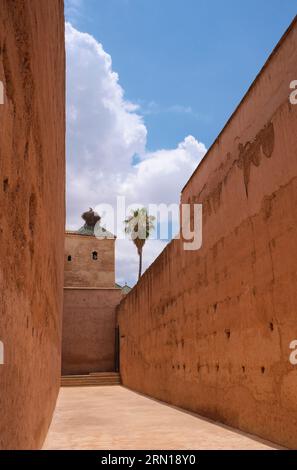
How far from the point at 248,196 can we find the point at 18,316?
3.86m

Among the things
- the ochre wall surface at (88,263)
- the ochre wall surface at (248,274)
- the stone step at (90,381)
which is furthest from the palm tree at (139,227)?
the ochre wall surface at (248,274)

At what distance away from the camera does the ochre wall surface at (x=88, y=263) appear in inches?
1127

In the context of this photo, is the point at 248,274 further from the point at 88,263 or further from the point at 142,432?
the point at 88,263

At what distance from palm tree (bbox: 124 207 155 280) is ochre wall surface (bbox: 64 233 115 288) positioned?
7.78 feet

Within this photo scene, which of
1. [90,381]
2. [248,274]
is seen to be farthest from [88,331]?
[248,274]

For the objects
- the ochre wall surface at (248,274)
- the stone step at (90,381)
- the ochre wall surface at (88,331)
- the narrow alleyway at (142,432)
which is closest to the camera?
the ochre wall surface at (248,274)

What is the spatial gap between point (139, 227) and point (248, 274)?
27084mm

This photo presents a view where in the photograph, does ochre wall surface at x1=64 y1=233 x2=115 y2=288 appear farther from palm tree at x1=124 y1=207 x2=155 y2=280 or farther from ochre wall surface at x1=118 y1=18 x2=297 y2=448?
ochre wall surface at x1=118 y1=18 x2=297 y2=448

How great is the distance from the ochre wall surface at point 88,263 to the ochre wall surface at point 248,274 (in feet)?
66.7

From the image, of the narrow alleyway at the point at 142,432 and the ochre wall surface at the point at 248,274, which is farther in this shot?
the narrow alleyway at the point at 142,432

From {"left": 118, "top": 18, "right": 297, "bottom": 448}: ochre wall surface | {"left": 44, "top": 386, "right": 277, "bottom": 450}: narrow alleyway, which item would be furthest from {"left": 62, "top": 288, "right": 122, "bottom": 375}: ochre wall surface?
{"left": 118, "top": 18, "right": 297, "bottom": 448}: ochre wall surface

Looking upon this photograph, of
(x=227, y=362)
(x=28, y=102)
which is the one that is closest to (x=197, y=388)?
→ (x=227, y=362)

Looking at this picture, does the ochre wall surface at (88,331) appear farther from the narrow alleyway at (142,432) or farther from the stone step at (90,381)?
the narrow alleyway at (142,432)

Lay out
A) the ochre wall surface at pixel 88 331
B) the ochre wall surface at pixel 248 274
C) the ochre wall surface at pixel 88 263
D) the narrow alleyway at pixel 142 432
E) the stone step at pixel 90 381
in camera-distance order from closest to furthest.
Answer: the ochre wall surface at pixel 248 274 → the narrow alleyway at pixel 142 432 → the stone step at pixel 90 381 → the ochre wall surface at pixel 88 331 → the ochre wall surface at pixel 88 263
